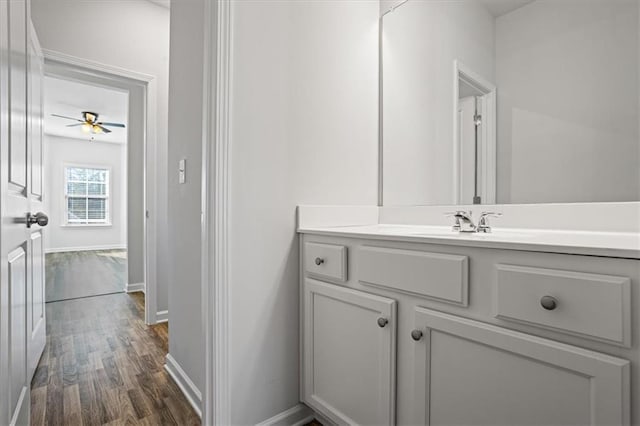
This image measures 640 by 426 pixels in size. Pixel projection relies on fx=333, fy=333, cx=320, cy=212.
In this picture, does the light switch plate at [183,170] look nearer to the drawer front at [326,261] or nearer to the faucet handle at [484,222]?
the drawer front at [326,261]

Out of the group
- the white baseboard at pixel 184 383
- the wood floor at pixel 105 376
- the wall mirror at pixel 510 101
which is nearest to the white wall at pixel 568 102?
the wall mirror at pixel 510 101

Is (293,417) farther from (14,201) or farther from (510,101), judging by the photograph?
(510,101)

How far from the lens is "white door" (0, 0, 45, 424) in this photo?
2.91ft

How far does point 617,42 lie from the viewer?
1.07 meters

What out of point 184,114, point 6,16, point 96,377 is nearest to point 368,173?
point 184,114

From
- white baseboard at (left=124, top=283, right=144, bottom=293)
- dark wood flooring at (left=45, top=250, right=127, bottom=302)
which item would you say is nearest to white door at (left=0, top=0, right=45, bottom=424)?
white baseboard at (left=124, top=283, right=144, bottom=293)

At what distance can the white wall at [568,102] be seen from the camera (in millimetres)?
1060

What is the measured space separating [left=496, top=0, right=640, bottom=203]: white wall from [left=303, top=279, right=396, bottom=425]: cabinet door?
730 millimetres

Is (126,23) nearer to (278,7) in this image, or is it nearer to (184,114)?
(184,114)

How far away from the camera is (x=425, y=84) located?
161 centimetres

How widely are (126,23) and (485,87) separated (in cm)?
275

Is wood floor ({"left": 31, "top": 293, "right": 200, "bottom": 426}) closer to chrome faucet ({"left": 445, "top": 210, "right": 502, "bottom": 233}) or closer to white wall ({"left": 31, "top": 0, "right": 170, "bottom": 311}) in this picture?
white wall ({"left": 31, "top": 0, "right": 170, "bottom": 311})

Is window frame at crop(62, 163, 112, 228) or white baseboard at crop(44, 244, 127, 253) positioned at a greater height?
window frame at crop(62, 163, 112, 228)

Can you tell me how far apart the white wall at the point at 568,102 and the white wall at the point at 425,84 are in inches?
5.7
